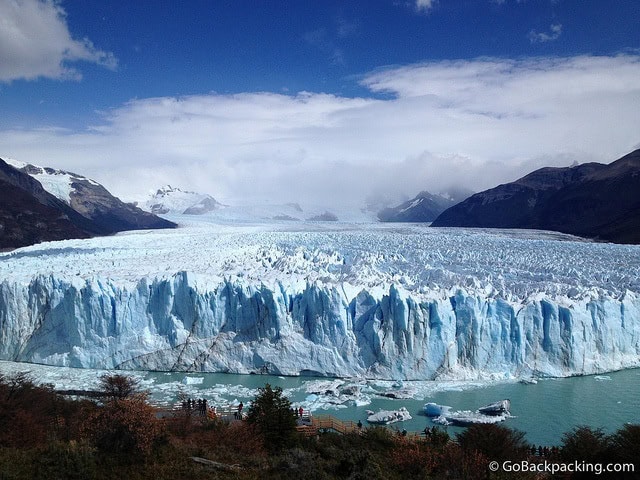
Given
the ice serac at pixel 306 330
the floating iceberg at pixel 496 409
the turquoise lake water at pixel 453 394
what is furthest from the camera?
the ice serac at pixel 306 330

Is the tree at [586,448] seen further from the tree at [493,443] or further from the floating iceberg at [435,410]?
the floating iceberg at [435,410]

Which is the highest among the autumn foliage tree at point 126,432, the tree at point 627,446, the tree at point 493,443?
the autumn foliage tree at point 126,432

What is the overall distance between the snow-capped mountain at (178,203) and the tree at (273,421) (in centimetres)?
8411

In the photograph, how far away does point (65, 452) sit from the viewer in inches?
309

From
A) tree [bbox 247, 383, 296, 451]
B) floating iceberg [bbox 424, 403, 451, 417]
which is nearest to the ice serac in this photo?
floating iceberg [bbox 424, 403, 451, 417]

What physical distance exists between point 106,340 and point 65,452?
1182 cm

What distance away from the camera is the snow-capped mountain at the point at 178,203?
97.8 metres

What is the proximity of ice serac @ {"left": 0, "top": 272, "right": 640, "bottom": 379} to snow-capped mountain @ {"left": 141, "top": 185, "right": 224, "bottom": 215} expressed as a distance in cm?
7501

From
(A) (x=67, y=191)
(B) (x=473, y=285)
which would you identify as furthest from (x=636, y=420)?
(A) (x=67, y=191)

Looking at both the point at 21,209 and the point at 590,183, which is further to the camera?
the point at 590,183

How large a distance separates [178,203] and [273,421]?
103661mm

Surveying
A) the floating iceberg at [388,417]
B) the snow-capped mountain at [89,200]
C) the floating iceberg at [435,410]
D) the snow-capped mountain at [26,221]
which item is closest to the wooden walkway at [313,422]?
the floating iceberg at [388,417]

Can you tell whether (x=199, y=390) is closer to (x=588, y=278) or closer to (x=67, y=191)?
(x=588, y=278)

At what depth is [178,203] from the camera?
110125 mm
